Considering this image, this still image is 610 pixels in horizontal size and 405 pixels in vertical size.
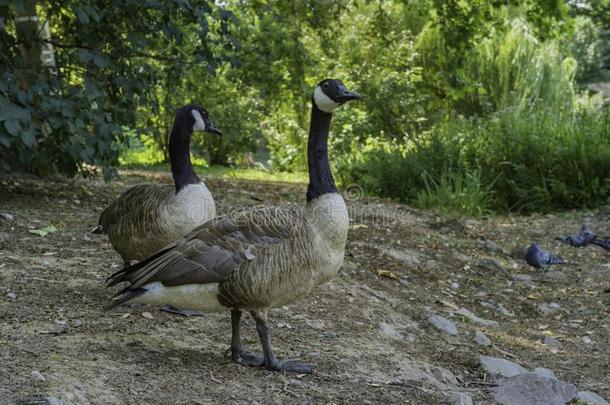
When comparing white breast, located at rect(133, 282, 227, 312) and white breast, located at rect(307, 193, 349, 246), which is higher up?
white breast, located at rect(307, 193, 349, 246)

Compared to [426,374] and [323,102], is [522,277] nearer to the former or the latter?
[426,374]

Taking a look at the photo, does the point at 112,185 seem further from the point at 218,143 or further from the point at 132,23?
the point at 218,143

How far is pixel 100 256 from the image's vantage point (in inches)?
247

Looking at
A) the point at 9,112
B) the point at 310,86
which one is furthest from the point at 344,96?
Answer: the point at 310,86

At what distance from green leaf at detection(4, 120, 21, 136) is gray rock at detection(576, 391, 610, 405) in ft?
14.7

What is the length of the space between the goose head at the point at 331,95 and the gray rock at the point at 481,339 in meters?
2.31

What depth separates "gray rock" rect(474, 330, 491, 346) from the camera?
554 cm

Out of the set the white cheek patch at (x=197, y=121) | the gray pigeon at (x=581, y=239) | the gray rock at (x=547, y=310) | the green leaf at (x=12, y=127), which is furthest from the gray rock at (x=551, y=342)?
the green leaf at (x=12, y=127)

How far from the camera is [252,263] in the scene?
377cm

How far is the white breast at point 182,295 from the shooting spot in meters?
3.76

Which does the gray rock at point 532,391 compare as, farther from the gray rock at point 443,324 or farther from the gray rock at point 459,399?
the gray rock at point 443,324

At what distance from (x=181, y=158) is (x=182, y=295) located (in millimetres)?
1511

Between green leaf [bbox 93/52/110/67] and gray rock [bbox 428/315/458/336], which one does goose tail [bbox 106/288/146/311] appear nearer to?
gray rock [bbox 428/315/458/336]

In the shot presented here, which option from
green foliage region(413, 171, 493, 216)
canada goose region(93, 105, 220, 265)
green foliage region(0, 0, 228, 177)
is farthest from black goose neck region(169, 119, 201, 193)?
green foliage region(413, 171, 493, 216)
